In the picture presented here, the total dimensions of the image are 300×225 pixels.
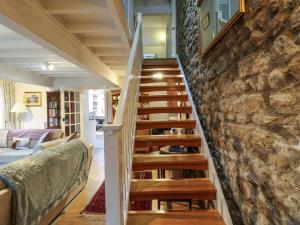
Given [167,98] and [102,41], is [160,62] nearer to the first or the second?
[167,98]

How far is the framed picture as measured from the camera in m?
7.16

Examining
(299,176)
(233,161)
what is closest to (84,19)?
(233,161)

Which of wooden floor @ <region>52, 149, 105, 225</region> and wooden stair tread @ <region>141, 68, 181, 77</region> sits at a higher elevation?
wooden stair tread @ <region>141, 68, 181, 77</region>

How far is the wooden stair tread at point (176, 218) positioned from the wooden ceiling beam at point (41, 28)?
180 cm

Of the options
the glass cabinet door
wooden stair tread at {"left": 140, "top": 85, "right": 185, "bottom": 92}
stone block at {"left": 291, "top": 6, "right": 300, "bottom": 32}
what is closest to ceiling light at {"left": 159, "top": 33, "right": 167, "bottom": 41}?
the glass cabinet door

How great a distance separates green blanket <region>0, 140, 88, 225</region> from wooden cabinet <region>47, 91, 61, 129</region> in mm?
Result: 3303

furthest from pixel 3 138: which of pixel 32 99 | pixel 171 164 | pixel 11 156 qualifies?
pixel 171 164

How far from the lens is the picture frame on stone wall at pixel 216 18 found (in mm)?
1626

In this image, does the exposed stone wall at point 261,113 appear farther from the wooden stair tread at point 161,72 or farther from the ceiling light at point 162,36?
the ceiling light at point 162,36

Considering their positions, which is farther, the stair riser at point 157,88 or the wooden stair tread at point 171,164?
the stair riser at point 157,88

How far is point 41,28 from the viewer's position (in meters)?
2.19

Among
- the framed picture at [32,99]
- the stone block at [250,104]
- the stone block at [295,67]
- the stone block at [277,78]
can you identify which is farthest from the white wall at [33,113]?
the stone block at [295,67]

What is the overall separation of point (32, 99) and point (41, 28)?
5.63 m

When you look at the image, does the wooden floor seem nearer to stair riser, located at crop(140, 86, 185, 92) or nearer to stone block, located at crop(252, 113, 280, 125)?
stair riser, located at crop(140, 86, 185, 92)
